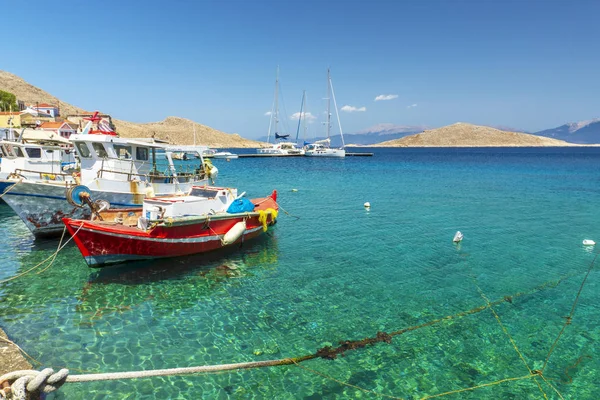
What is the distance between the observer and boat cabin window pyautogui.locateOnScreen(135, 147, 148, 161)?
54.9 ft

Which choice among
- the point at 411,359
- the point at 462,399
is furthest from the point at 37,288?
the point at 462,399

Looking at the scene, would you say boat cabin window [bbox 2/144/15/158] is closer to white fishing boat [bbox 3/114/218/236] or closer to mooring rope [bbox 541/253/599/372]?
white fishing boat [bbox 3/114/218/236]

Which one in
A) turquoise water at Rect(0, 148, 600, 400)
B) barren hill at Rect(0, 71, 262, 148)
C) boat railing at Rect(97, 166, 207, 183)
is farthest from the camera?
barren hill at Rect(0, 71, 262, 148)

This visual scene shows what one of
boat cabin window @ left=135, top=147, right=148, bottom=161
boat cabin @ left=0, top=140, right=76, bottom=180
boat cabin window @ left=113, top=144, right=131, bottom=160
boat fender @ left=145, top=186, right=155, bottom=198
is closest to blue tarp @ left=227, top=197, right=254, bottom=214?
boat fender @ left=145, top=186, right=155, bottom=198

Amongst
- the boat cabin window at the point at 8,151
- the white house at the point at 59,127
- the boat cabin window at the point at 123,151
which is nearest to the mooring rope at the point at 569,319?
the boat cabin window at the point at 123,151

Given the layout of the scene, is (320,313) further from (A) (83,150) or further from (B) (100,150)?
(A) (83,150)

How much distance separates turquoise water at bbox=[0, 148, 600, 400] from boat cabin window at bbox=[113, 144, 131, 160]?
4450 mm

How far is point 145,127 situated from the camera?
158m

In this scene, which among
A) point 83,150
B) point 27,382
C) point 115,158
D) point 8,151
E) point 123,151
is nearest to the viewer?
point 27,382

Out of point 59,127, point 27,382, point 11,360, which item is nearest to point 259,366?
point 27,382

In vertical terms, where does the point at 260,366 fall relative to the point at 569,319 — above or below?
above

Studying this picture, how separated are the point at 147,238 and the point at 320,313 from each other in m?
6.03

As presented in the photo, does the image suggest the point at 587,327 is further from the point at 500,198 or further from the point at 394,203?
the point at 500,198

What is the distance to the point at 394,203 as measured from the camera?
26516mm
